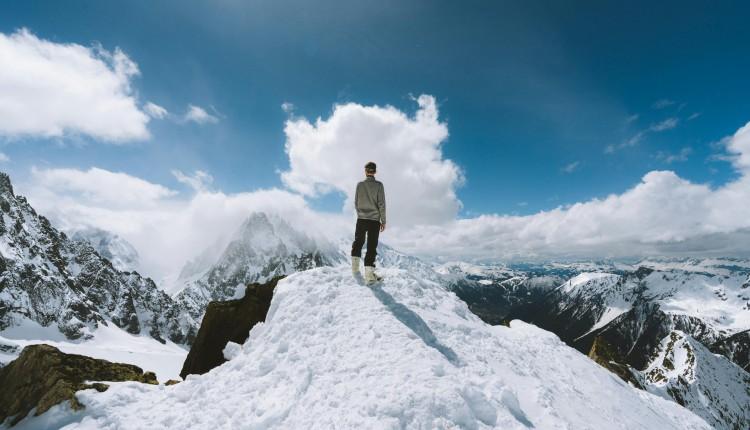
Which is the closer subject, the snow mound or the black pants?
the snow mound

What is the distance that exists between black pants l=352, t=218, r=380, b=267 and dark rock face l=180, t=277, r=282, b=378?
16.9ft

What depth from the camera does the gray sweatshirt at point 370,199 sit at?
14.5 metres

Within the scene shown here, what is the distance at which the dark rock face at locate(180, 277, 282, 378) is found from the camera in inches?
613

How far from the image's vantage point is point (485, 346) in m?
12.2

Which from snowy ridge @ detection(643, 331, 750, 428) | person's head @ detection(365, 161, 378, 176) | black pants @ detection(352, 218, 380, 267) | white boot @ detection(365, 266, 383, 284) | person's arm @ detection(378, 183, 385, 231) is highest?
person's head @ detection(365, 161, 378, 176)

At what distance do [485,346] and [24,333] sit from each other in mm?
230171

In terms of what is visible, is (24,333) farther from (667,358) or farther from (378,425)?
(667,358)

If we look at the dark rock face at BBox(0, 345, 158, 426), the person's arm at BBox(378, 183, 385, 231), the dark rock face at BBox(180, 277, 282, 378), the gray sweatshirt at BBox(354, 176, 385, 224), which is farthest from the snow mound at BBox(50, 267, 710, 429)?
the person's arm at BBox(378, 183, 385, 231)

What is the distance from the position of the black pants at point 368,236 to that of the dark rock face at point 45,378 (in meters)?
8.92

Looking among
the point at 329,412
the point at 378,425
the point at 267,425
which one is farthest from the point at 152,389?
the point at 378,425

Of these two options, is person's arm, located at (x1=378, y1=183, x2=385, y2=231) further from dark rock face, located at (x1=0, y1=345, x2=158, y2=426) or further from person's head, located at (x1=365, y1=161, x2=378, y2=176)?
dark rock face, located at (x1=0, y1=345, x2=158, y2=426)

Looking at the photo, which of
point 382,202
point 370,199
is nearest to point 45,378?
point 370,199

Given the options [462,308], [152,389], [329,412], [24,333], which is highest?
[462,308]

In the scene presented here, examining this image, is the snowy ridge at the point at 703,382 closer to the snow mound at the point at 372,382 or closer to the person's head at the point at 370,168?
the snow mound at the point at 372,382
